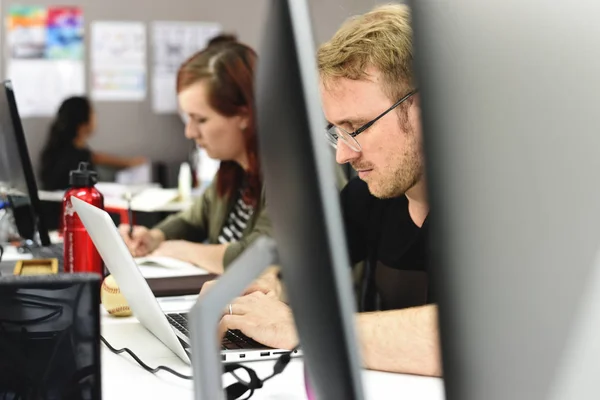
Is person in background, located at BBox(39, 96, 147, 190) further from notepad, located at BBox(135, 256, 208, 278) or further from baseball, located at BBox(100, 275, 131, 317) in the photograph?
baseball, located at BBox(100, 275, 131, 317)

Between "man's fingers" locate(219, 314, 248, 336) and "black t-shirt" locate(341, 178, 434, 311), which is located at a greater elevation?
"black t-shirt" locate(341, 178, 434, 311)

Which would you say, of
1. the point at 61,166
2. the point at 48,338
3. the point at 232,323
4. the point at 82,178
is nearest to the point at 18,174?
the point at 82,178

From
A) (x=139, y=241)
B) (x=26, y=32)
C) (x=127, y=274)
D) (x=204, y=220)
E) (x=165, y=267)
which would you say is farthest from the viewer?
(x=26, y=32)

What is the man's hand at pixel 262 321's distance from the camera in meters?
1.12

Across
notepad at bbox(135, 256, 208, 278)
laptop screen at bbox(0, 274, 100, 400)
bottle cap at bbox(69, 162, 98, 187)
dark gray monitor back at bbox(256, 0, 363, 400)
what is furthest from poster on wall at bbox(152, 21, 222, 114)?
dark gray monitor back at bbox(256, 0, 363, 400)

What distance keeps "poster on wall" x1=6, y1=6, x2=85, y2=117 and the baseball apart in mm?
4110

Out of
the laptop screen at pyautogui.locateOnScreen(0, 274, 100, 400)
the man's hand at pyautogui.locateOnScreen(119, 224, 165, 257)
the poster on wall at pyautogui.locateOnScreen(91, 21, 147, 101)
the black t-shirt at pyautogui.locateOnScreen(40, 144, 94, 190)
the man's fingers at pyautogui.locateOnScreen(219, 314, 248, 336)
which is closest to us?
the laptop screen at pyautogui.locateOnScreen(0, 274, 100, 400)

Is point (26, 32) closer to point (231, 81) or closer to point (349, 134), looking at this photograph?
point (231, 81)

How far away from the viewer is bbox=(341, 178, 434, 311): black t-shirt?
1.61 m

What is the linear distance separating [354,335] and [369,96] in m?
0.83

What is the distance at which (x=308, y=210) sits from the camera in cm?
51

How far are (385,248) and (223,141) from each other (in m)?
0.80

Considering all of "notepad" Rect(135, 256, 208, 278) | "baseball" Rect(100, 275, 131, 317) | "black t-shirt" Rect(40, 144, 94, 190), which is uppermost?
"black t-shirt" Rect(40, 144, 94, 190)

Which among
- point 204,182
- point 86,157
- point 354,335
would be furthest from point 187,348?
point 86,157
